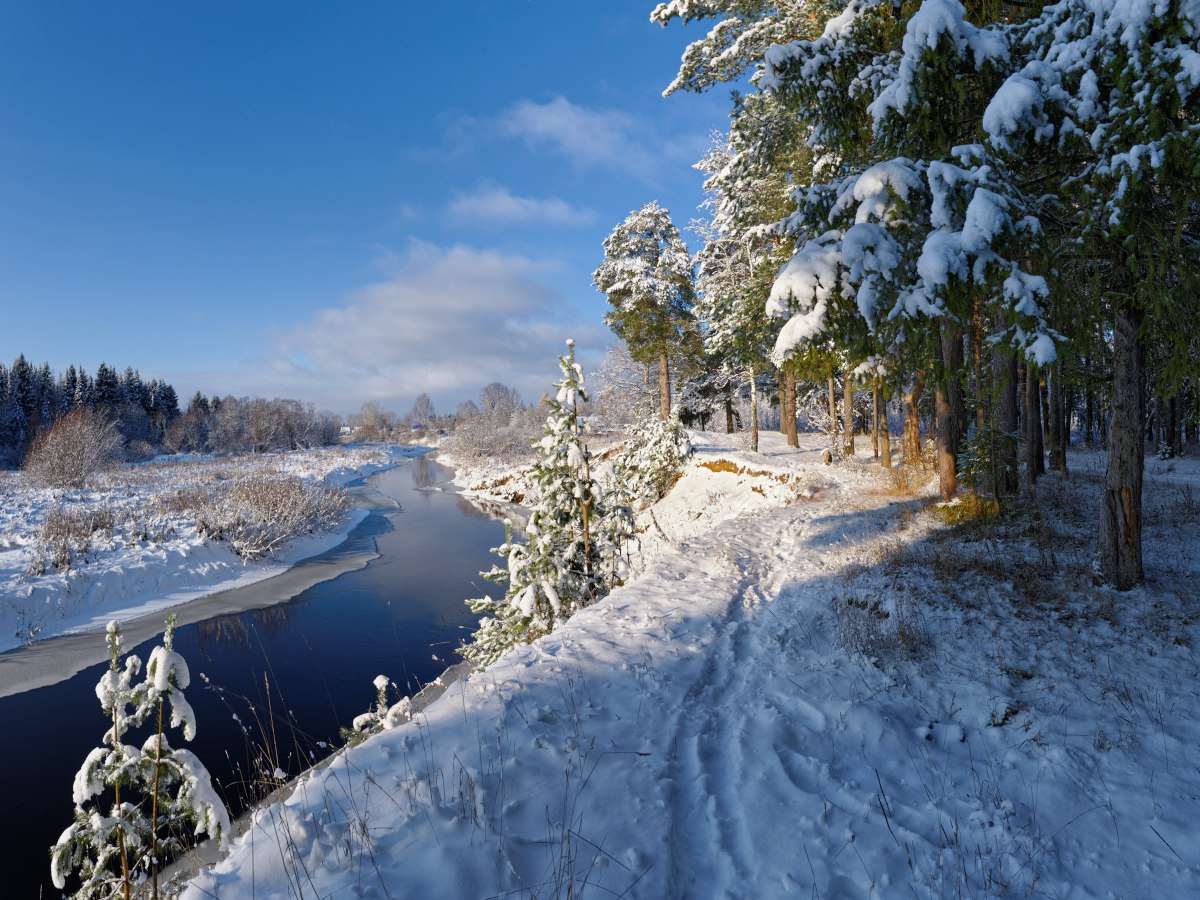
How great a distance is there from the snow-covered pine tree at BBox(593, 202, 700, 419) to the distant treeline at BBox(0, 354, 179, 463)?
4925 cm

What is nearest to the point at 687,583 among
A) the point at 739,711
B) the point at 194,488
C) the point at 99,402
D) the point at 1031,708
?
the point at 739,711

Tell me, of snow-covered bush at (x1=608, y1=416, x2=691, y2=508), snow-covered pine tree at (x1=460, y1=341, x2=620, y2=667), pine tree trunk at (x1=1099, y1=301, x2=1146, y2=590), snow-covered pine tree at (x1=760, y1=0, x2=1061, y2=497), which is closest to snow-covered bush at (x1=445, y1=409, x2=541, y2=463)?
snow-covered bush at (x1=608, y1=416, x2=691, y2=508)

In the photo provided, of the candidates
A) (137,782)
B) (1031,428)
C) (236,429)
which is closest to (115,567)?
(137,782)

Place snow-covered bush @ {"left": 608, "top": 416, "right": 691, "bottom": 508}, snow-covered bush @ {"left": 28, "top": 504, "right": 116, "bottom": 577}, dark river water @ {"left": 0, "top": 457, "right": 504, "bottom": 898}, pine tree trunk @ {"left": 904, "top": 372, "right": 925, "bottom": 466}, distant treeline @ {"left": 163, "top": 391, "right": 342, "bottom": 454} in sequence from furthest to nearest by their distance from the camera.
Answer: distant treeline @ {"left": 163, "top": 391, "right": 342, "bottom": 454}, snow-covered bush @ {"left": 608, "top": 416, "right": 691, "bottom": 508}, pine tree trunk @ {"left": 904, "top": 372, "right": 925, "bottom": 466}, snow-covered bush @ {"left": 28, "top": 504, "right": 116, "bottom": 577}, dark river water @ {"left": 0, "top": 457, "right": 504, "bottom": 898}

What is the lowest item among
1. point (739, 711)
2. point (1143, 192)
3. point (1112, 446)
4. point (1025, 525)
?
point (739, 711)

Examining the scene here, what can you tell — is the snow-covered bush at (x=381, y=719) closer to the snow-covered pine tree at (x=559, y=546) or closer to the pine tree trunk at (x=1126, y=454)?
the snow-covered pine tree at (x=559, y=546)

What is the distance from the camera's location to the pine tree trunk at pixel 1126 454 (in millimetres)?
5715

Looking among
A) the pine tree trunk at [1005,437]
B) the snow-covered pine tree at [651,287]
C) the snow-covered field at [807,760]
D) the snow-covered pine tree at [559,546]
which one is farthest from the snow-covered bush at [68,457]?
the pine tree trunk at [1005,437]

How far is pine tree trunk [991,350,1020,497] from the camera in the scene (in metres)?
8.59

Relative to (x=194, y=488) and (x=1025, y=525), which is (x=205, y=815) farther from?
(x=194, y=488)

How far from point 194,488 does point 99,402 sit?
51182 mm

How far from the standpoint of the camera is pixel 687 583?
8.15 m

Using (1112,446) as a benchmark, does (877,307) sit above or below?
above

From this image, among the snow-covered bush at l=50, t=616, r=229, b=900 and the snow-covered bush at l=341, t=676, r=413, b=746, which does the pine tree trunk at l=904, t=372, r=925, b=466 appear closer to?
the snow-covered bush at l=341, t=676, r=413, b=746
